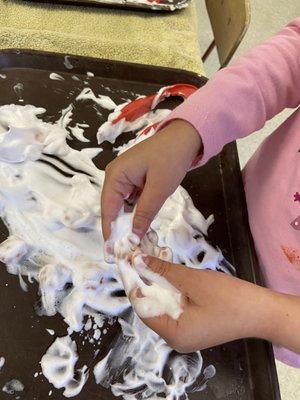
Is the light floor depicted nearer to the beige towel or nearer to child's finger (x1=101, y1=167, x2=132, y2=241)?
the beige towel

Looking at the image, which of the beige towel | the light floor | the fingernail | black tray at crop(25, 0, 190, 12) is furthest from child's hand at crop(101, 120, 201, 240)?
the light floor

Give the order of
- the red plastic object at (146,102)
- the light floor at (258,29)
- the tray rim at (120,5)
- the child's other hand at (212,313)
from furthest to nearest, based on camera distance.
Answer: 1. the light floor at (258,29)
2. the tray rim at (120,5)
3. the red plastic object at (146,102)
4. the child's other hand at (212,313)

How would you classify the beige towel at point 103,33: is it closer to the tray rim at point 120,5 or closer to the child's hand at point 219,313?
the tray rim at point 120,5

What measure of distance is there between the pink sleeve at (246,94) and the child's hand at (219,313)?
144 mm

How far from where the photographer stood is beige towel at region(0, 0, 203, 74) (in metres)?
0.71

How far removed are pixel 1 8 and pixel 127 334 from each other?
1.80ft

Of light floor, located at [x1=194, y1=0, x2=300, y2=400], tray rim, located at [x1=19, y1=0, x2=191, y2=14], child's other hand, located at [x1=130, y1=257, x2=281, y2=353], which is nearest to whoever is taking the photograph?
child's other hand, located at [x1=130, y1=257, x2=281, y2=353]

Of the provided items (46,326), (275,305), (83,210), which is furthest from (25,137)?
(275,305)

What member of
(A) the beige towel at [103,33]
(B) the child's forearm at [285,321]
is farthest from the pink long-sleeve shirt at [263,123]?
(A) the beige towel at [103,33]

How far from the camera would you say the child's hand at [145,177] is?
478 millimetres

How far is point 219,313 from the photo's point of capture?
1.45 feet

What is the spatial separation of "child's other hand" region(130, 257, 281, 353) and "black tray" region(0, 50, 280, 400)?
2.2 inches

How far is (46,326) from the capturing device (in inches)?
18.5

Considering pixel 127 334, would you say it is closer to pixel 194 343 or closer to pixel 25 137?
pixel 194 343
